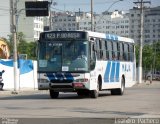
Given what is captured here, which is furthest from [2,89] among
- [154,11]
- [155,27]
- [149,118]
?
[155,27]

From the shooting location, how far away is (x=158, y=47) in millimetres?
127188

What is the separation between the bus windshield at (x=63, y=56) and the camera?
27281 millimetres

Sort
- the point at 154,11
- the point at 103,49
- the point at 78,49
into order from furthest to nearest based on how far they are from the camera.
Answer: the point at 154,11, the point at 103,49, the point at 78,49

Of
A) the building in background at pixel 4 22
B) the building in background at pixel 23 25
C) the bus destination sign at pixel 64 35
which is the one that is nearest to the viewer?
the bus destination sign at pixel 64 35

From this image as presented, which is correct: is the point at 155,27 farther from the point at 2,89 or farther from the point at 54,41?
the point at 54,41

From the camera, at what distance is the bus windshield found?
27.3 metres

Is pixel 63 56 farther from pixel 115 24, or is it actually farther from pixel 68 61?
pixel 115 24

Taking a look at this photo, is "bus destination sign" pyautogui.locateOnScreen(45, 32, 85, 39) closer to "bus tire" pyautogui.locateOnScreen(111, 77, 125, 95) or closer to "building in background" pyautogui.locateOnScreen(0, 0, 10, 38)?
"bus tire" pyautogui.locateOnScreen(111, 77, 125, 95)

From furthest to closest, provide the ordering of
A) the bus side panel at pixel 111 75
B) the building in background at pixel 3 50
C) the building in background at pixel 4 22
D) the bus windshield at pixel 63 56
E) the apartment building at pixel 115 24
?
the building in background at pixel 4 22, the apartment building at pixel 115 24, the building in background at pixel 3 50, the bus side panel at pixel 111 75, the bus windshield at pixel 63 56

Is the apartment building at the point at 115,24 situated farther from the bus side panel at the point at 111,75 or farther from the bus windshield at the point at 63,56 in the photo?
the bus windshield at the point at 63,56

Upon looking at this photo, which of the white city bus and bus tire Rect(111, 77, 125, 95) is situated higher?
the white city bus

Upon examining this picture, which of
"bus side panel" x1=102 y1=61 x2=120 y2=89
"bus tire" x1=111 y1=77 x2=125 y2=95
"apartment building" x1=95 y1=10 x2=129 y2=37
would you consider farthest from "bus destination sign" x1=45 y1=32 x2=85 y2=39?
"apartment building" x1=95 y1=10 x2=129 y2=37

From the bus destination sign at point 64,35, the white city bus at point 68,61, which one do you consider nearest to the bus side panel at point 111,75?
the white city bus at point 68,61

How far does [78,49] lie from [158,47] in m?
101
